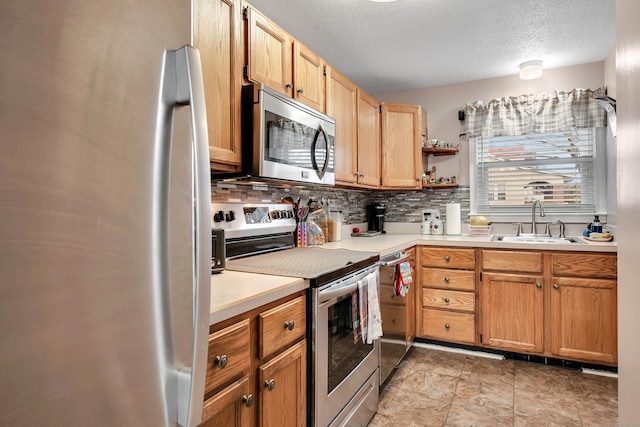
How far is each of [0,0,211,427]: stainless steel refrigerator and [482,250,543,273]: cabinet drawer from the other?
8.65ft

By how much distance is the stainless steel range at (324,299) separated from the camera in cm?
150

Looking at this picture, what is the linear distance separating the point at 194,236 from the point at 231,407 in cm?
67

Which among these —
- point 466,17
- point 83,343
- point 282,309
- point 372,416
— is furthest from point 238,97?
point 372,416

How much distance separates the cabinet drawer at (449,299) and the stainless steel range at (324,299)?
106 centimetres

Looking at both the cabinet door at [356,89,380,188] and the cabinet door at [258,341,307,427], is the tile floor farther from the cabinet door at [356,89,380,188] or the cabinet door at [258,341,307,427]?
the cabinet door at [356,89,380,188]

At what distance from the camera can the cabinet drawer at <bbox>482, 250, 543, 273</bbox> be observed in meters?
2.73

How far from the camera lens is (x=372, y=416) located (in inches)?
81.3

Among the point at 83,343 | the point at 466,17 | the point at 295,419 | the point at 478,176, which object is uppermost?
the point at 466,17

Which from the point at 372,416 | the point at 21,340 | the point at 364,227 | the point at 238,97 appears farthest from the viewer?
the point at 364,227

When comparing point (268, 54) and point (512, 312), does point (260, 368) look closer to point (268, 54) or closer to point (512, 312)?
point (268, 54)

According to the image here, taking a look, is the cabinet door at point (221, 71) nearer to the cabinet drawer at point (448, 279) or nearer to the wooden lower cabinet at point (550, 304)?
the cabinet drawer at point (448, 279)

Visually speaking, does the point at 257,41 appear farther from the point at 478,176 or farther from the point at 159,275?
the point at 478,176

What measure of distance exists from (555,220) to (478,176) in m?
0.76

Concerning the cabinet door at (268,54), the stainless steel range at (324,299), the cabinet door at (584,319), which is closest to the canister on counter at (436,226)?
the cabinet door at (584,319)
